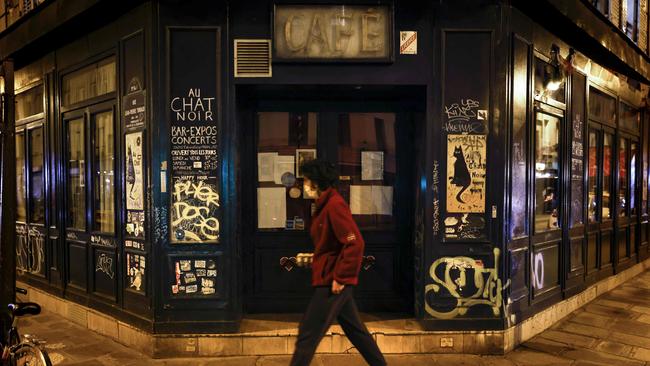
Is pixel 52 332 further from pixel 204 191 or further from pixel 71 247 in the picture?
pixel 204 191

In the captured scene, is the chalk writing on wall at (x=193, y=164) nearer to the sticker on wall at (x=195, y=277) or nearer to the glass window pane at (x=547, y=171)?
the sticker on wall at (x=195, y=277)

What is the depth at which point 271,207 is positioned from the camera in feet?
19.3

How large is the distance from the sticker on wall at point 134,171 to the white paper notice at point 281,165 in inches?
64.5

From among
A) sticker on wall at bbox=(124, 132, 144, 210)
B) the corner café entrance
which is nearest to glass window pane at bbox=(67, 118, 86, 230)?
sticker on wall at bbox=(124, 132, 144, 210)

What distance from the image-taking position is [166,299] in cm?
505

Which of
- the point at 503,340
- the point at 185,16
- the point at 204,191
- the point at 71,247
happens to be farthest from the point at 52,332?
the point at 503,340

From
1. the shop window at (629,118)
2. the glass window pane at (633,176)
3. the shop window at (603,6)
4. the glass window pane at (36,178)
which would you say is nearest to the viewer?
the glass window pane at (36,178)

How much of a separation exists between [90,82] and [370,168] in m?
4.03

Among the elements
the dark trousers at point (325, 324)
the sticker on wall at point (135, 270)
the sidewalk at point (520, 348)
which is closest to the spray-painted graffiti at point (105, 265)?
the sticker on wall at point (135, 270)

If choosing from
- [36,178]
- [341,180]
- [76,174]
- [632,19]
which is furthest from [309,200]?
[632,19]

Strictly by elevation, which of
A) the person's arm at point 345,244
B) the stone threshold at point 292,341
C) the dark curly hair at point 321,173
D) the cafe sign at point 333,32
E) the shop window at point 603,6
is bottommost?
the stone threshold at point 292,341

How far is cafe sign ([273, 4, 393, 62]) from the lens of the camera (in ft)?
16.7

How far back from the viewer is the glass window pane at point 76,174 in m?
6.40

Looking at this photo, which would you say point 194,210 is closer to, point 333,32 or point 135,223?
point 135,223
